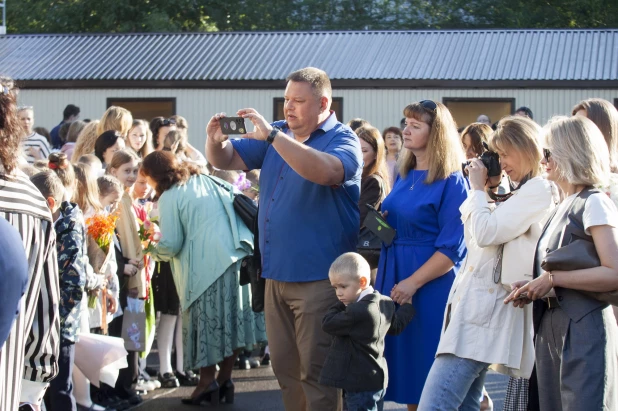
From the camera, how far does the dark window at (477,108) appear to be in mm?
21453

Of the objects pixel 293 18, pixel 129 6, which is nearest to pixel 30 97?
pixel 129 6

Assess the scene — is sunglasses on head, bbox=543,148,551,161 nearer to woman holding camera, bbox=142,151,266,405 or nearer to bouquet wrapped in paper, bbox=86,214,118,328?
bouquet wrapped in paper, bbox=86,214,118,328

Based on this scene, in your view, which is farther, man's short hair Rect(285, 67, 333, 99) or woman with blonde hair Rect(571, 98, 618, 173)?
woman with blonde hair Rect(571, 98, 618, 173)

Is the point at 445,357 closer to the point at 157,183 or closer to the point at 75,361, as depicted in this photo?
the point at 75,361

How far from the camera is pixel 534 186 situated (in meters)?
4.44

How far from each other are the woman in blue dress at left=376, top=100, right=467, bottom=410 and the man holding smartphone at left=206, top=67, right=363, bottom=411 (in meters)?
0.32

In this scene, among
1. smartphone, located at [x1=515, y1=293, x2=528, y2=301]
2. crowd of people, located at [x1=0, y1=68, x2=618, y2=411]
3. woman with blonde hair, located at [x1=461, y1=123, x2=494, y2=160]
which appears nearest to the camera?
crowd of people, located at [x1=0, y1=68, x2=618, y2=411]

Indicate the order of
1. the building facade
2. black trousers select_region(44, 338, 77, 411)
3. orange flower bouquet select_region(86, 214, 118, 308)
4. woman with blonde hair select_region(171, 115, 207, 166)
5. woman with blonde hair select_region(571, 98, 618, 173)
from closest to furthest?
woman with blonde hair select_region(571, 98, 618, 173)
black trousers select_region(44, 338, 77, 411)
orange flower bouquet select_region(86, 214, 118, 308)
woman with blonde hair select_region(171, 115, 207, 166)
the building facade

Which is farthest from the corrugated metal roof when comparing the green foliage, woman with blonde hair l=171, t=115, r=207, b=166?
woman with blonde hair l=171, t=115, r=207, b=166

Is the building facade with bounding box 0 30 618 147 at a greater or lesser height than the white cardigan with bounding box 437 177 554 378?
greater


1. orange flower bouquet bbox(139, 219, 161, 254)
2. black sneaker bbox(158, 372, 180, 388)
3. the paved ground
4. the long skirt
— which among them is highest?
orange flower bouquet bbox(139, 219, 161, 254)

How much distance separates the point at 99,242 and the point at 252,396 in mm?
1954

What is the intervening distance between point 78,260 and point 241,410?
6.82ft

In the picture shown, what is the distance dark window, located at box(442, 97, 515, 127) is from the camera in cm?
2145
